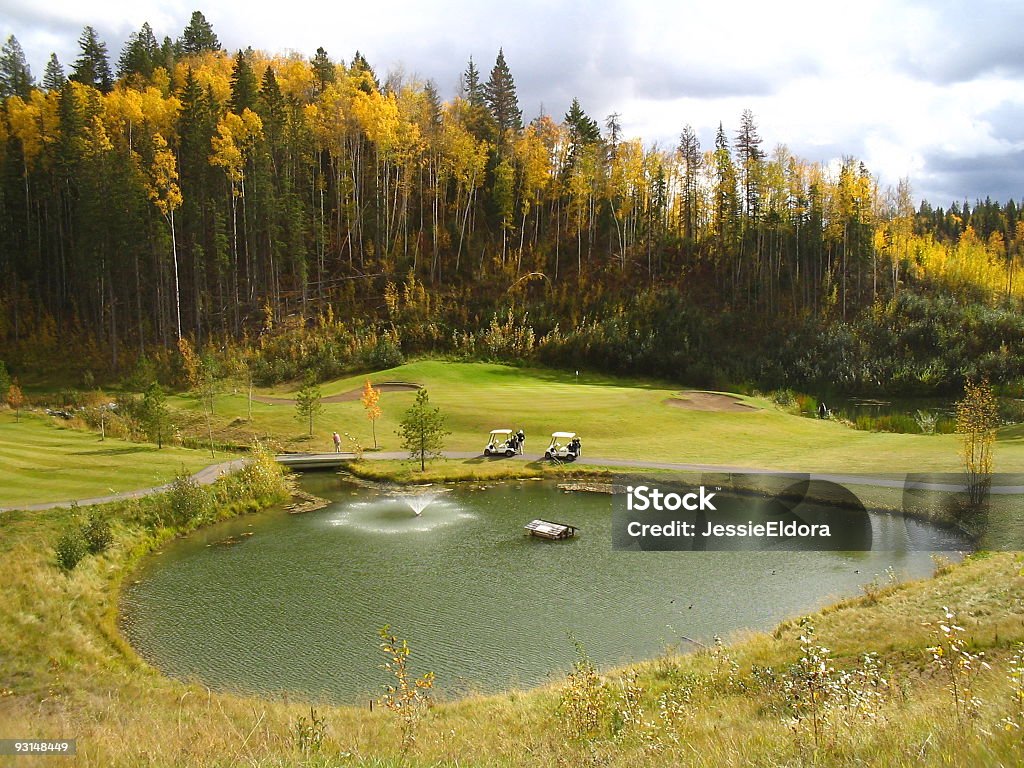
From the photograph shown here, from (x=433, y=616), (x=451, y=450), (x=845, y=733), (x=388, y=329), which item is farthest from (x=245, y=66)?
(x=845, y=733)

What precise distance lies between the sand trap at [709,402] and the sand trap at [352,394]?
2031cm

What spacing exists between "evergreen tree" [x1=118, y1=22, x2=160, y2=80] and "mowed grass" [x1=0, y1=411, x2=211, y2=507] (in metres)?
64.7

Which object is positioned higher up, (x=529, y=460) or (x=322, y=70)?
(x=322, y=70)

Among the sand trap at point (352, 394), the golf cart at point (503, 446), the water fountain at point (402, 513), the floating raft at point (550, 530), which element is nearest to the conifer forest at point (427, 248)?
the sand trap at point (352, 394)

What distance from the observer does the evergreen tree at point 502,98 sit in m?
93.8

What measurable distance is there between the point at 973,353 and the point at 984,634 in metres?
63.9

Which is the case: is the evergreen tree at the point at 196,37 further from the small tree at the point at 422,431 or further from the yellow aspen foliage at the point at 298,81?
the small tree at the point at 422,431

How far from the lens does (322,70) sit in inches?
3585

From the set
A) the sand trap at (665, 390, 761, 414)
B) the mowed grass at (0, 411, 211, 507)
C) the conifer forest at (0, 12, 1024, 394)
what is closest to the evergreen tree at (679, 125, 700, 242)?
the conifer forest at (0, 12, 1024, 394)

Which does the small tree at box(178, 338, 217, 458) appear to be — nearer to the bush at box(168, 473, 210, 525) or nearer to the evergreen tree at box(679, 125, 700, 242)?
the bush at box(168, 473, 210, 525)

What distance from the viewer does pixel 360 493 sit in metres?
36.2

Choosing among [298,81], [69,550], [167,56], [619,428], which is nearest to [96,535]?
[69,550]

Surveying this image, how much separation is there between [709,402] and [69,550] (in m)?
42.8

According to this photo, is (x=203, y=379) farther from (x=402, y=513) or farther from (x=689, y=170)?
(x=689, y=170)
